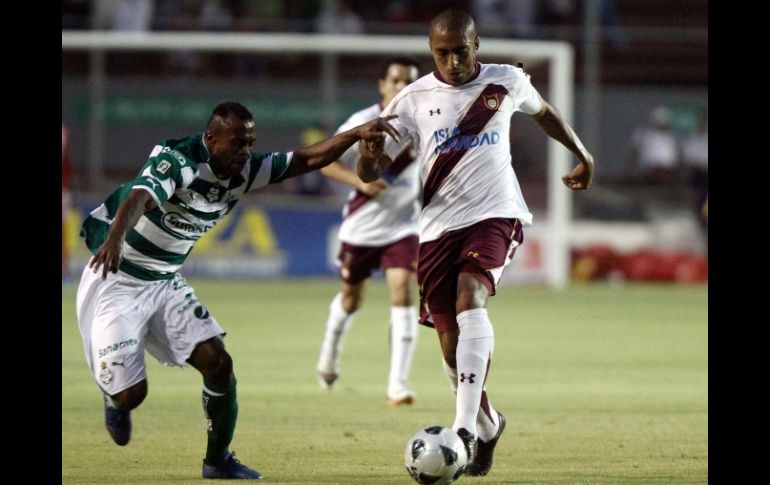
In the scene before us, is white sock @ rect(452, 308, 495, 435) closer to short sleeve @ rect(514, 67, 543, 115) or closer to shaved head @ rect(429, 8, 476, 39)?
short sleeve @ rect(514, 67, 543, 115)

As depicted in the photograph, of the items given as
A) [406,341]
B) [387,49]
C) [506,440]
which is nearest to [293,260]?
[387,49]

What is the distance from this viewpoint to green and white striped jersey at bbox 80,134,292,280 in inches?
258

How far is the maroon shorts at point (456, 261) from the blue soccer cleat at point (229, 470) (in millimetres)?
1217

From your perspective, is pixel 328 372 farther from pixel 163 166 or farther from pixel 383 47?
pixel 383 47

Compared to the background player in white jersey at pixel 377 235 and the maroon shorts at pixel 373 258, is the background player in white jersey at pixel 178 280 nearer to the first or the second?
the background player in white jersey at pixel 377 235

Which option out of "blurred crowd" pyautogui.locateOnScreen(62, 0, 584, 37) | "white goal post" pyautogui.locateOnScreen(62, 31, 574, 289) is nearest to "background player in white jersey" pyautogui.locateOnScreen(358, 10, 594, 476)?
"white goal post" pyautogui.locateOnScreen(62, 31, 574, 289)

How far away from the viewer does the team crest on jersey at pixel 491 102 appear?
22.7ft

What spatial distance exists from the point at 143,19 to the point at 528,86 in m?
17.0

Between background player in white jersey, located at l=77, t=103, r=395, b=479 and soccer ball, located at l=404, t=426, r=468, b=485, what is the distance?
3.17ft

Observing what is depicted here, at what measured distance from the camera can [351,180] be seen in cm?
1030

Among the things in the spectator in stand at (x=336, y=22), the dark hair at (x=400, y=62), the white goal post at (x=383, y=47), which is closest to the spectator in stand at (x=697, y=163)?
the white goal post at (x=383, y=47)

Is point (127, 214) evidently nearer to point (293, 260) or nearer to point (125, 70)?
point (293, 260)

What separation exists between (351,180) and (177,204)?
3.59 metres
